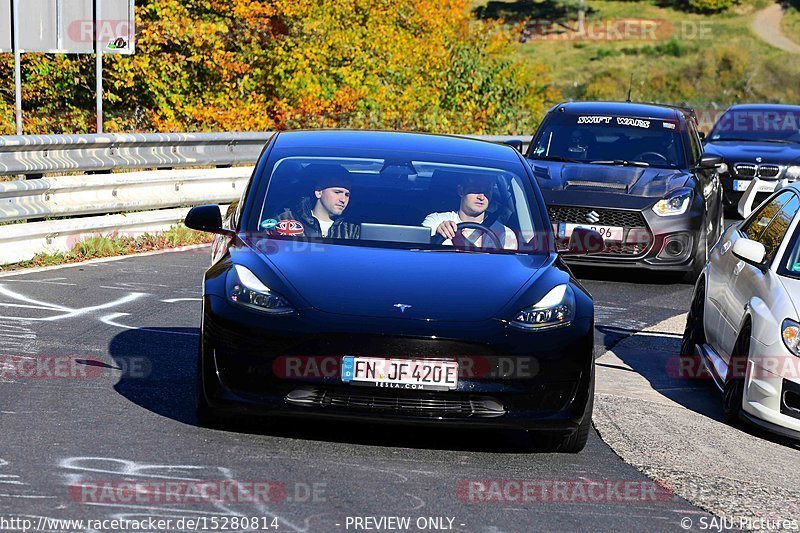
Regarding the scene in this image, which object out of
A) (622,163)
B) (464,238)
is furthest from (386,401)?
(622,163)

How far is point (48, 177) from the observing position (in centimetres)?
1282

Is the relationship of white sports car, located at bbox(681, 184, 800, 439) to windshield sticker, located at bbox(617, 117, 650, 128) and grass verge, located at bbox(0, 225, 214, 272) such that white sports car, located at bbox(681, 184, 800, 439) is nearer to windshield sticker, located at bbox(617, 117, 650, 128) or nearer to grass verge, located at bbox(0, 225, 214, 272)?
windshield sticker, located at bbox(617, 117, 650, 128)

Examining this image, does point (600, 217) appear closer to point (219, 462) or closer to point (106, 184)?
point (106, 184)

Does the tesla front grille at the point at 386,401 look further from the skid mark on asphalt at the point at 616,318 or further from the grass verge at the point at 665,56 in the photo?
the grass verge at the point at 665,56

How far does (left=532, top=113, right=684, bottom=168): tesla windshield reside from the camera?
46.9 feet

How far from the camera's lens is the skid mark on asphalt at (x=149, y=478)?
5.28 metres

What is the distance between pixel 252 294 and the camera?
6.50m

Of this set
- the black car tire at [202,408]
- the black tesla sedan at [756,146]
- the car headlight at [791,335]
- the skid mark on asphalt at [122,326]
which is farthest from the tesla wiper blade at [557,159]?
the black car tire at [202,408]

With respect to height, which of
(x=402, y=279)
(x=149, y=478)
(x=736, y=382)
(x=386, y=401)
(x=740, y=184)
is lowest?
(x=740, y=184)

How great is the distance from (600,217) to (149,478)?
7.92m

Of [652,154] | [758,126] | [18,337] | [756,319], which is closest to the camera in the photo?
[756,319]

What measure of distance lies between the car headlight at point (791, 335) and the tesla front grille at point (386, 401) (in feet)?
5.93

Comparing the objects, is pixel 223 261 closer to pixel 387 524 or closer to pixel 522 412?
pixel 522 412

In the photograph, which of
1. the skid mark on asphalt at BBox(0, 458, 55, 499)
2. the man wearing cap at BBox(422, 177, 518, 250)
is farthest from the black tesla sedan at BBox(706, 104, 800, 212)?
the skid mark on asphalt at BBox(0, 458, 55, 499)
